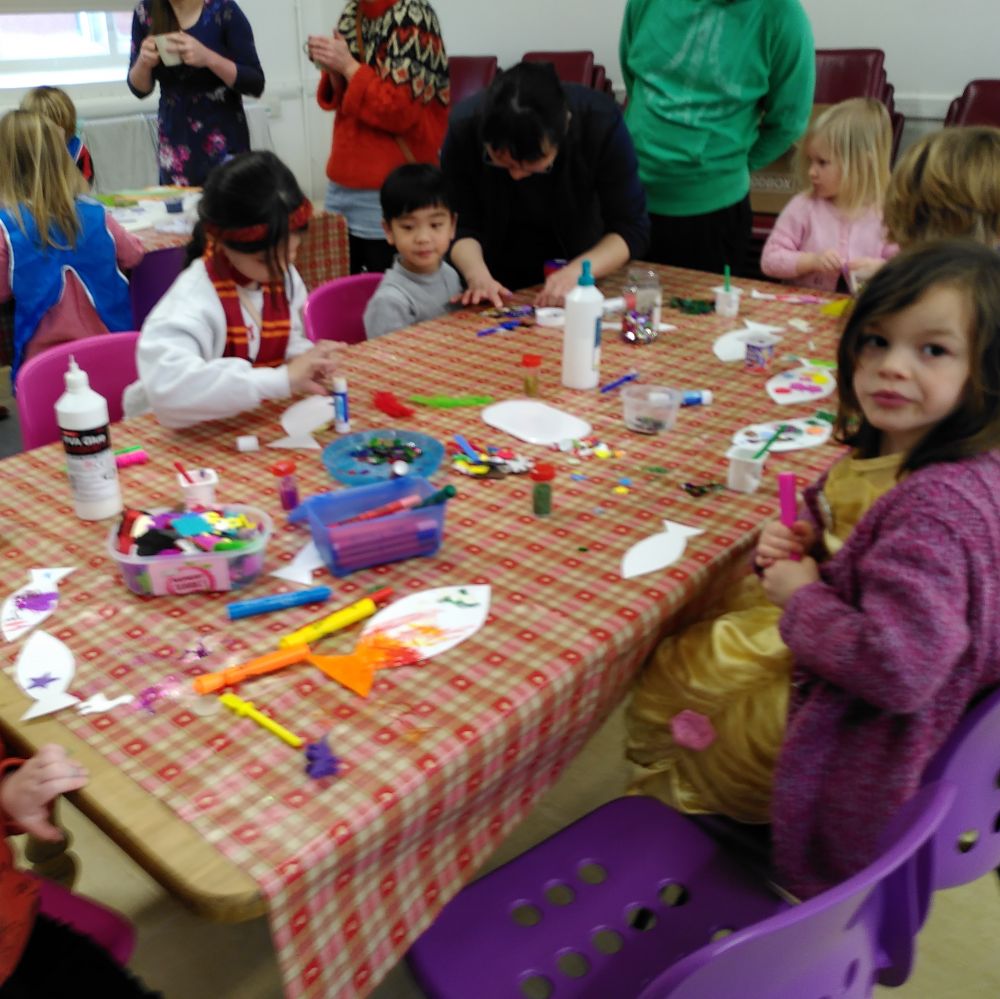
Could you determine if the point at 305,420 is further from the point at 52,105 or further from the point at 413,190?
the point at 52,105

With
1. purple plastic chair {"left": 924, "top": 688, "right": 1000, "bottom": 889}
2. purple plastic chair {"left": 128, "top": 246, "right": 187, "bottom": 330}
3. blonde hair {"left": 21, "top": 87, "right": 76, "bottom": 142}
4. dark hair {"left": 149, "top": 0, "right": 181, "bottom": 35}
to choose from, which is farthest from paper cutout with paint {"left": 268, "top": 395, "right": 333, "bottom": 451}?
dark hair {"left": 149, "top": 0, "right": 181, "bottom": 35}

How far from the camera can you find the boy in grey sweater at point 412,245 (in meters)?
2.17

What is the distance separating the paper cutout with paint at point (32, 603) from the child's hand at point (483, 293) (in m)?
1.31

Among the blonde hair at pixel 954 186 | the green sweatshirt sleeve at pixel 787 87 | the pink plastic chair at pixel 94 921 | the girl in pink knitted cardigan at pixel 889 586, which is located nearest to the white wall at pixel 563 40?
the green sweatshirt sleeve at pixel 787 87

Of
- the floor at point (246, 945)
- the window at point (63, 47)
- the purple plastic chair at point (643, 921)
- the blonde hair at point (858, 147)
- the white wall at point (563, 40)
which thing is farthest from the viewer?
the window at point (63, 47)

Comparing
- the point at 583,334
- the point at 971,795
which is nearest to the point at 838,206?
the point at 583,334

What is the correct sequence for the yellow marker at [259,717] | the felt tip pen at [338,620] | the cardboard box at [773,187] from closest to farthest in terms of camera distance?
the yellow marker at [259,717] → the felt tip pen at [338,620] → the cardboard box at [773,187]

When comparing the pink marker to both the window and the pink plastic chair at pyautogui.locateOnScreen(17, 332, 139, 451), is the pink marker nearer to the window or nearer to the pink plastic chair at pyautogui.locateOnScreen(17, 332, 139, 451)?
the pink plastic chair at pyautogui.locateOnScreen(17, 332, 139, 451)

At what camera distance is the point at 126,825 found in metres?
0.77

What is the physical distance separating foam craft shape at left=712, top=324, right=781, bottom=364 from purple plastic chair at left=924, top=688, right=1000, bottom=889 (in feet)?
3.45

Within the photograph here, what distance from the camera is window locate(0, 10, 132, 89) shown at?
16.1ft

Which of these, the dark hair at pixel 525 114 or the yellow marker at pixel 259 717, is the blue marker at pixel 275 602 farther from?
the dark hair at pixel 525 114

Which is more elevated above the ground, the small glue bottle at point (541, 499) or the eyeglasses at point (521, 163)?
the eyeglasses at point (521, 163)

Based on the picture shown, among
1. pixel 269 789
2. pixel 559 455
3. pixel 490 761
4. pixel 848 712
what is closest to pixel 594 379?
pixel 559 455
